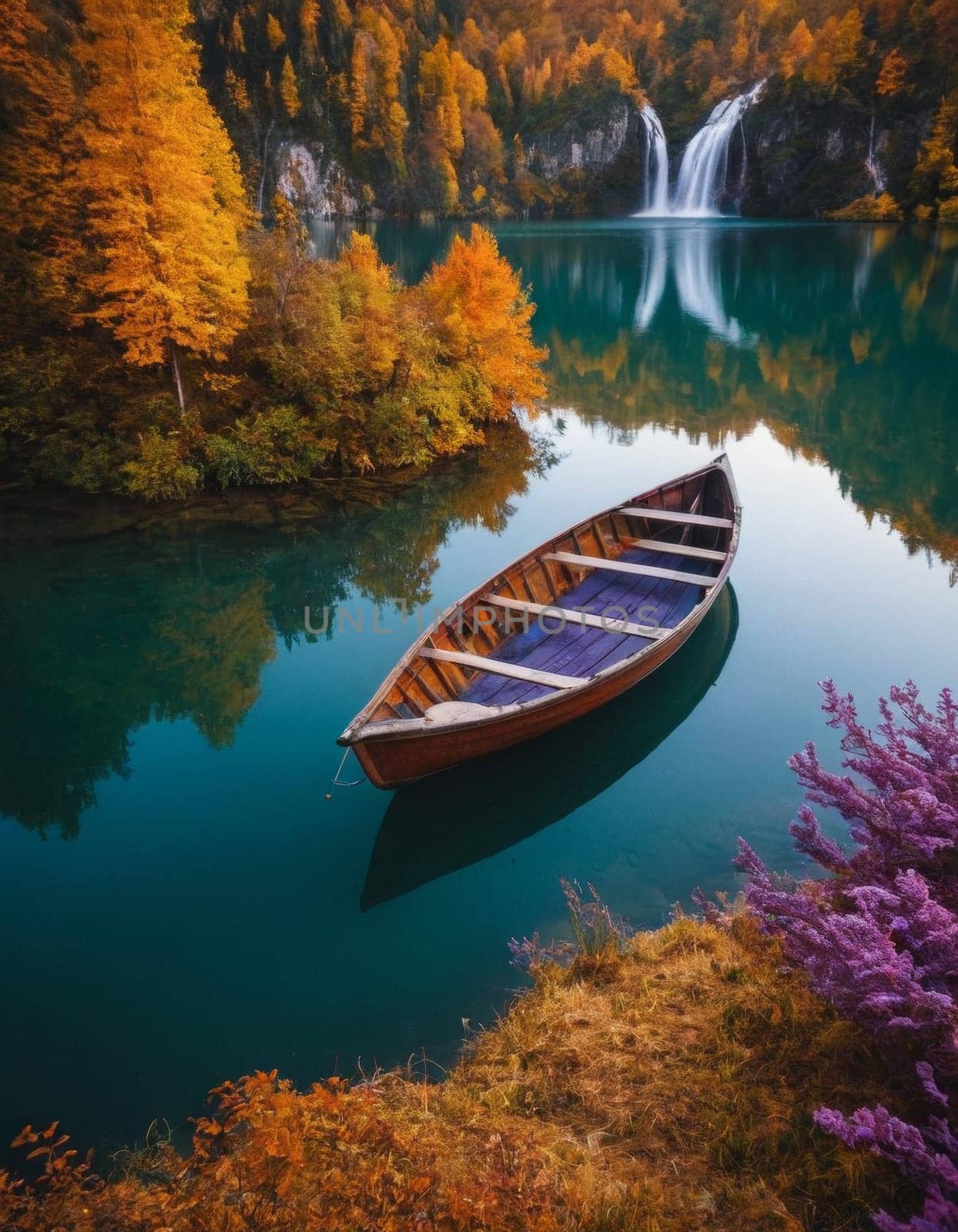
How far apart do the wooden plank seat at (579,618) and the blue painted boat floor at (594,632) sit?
96 mm

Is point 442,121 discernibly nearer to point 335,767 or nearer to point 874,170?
point 874,170

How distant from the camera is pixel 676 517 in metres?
14.0

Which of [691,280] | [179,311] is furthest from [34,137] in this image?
[691,280]

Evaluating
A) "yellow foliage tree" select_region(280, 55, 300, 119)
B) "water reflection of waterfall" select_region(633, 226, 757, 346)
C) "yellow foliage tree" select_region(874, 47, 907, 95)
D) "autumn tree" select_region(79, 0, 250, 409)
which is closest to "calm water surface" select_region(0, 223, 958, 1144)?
"autumn tree" select_region(79, 0, 250, 409)

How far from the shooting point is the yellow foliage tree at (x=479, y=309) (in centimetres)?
2155

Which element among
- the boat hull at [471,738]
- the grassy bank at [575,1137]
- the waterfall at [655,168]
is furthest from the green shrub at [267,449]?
the waterfall at [655,168]

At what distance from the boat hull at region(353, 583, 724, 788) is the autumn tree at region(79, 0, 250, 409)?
1265 cm

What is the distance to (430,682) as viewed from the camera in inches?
386

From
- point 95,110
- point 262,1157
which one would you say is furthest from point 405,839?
point 95,110

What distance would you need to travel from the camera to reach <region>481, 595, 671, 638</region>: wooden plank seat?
11094 mm

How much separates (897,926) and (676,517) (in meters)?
10.3

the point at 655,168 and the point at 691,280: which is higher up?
the point at 655,168

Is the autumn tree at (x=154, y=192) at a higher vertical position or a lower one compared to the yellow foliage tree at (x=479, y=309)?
higher

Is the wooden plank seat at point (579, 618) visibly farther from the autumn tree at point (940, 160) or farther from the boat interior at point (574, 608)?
the autumn tree at point (940, 160)
